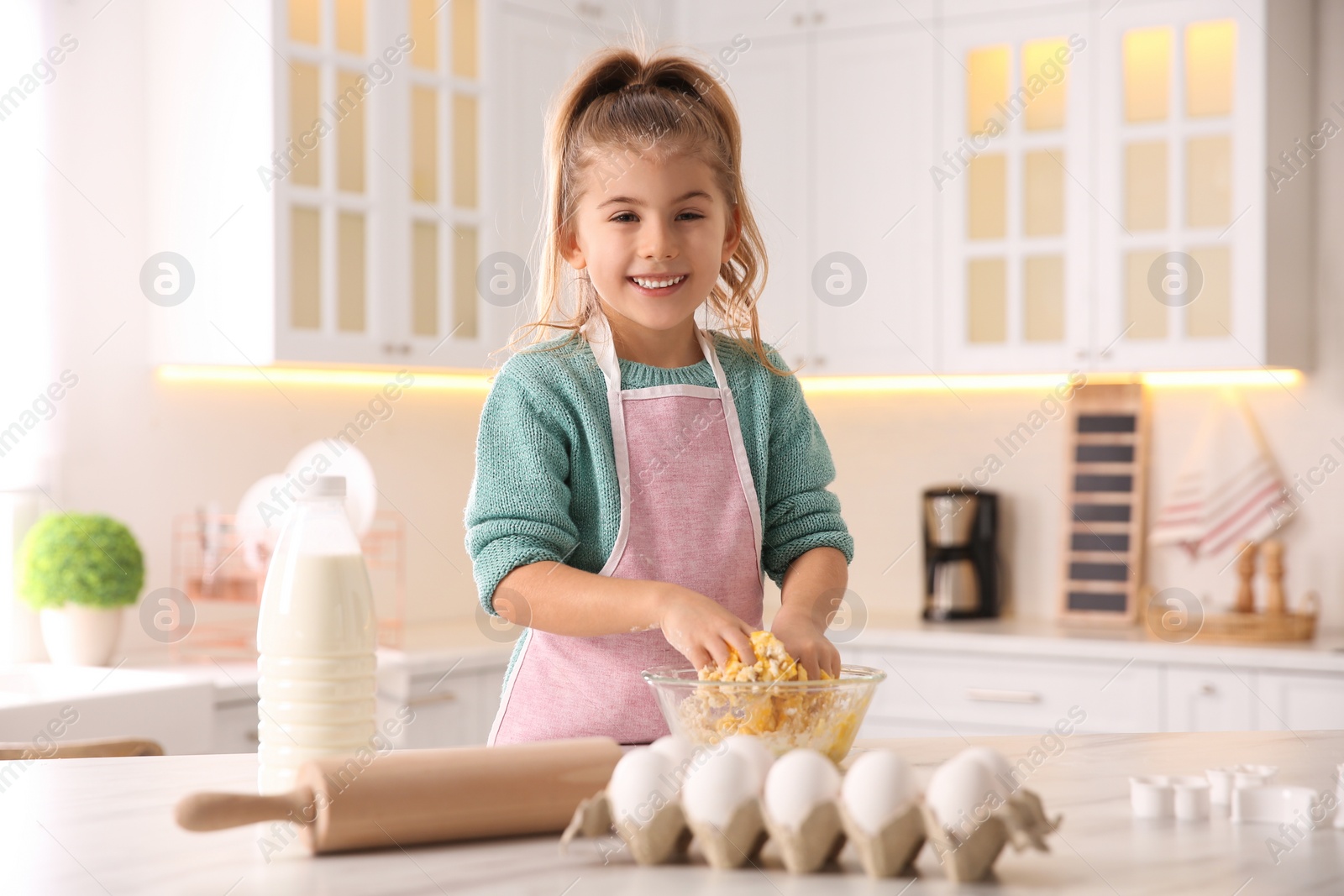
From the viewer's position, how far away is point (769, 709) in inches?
35.0

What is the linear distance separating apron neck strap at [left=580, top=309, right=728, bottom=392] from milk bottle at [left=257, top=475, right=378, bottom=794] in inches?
16.1

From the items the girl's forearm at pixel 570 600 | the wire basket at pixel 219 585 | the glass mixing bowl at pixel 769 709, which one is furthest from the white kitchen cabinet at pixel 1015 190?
the glass mixing bowl at pixel 769 709

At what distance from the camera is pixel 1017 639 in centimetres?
292

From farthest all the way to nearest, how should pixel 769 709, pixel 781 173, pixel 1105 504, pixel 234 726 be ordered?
pixel 781 173 < pixel 1105 504 < pixel 234 726 < pixel 769 709

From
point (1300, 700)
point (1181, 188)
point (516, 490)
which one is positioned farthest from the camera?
point (1181, 188)

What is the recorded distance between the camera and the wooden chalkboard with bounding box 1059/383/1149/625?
3.20m

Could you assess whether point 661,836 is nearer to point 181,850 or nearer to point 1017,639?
point 181,850

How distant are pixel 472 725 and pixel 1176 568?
1590 mm

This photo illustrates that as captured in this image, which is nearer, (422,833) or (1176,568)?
(422,833)

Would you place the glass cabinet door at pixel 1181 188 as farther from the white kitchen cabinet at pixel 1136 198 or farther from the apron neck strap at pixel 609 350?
the apron neck strap at pixel 609 350

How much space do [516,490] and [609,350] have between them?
0.65ft

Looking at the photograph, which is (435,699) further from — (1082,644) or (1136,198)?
(1136,198)

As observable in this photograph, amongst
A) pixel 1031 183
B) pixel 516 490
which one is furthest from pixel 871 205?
pixel 516 490

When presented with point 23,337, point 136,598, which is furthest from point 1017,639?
point 23,337
